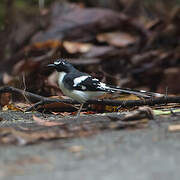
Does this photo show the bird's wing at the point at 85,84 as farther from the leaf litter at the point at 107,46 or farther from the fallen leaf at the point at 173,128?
the leaf litter at the point at 107,46

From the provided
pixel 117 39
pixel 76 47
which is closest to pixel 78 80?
pixel 76 47

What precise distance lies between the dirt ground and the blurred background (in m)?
4.87

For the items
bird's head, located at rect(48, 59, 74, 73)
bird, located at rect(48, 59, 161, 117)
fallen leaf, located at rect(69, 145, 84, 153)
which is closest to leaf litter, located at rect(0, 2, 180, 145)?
bird's head, located at rect(48, 59, 74, 73)

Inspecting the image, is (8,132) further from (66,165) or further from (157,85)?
(157,85)

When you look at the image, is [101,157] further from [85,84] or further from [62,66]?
[62,66]

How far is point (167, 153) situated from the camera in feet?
6.86

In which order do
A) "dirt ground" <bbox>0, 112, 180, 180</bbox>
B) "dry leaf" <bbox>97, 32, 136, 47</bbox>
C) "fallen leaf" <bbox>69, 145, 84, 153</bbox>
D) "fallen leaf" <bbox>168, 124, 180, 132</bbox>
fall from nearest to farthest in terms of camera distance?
"dirt ground" <bbox>0, 112, 180, 180</bbox>
"fallen leaf" <bbox>69, 145, 84, 153</bbox>
"fallen leaf" <bbox>168, 124, 180, 132</bbox>
"dry leaf" <bbox>97, 32, 136, 47</bbox>

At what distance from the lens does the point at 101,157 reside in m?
2.07

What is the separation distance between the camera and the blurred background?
7.64m

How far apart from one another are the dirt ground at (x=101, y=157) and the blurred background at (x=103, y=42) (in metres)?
4.87

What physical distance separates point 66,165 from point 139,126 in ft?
2.95

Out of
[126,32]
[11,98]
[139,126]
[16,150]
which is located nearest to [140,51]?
[126,32]

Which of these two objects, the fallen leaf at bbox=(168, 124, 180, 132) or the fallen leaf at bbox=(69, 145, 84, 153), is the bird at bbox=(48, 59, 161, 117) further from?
the fallen leaf at bbox=(69, 145, 84, 153)

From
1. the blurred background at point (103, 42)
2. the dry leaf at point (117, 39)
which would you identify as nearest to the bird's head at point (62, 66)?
the blurred background at point (103, 42)
